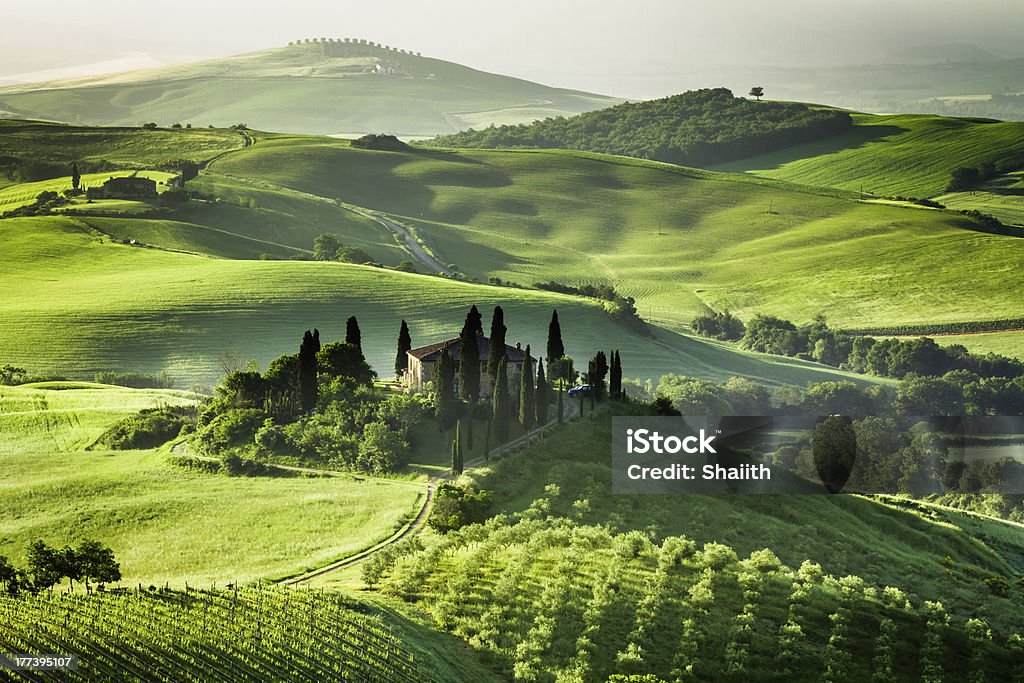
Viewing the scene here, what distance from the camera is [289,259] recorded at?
167m

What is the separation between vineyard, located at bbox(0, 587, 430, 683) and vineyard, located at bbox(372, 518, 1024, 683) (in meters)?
5.42

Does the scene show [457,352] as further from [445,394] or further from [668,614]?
[668,614]

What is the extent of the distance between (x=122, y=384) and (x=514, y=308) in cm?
4873

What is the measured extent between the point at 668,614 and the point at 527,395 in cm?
2430

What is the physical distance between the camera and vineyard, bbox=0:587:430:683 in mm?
41719

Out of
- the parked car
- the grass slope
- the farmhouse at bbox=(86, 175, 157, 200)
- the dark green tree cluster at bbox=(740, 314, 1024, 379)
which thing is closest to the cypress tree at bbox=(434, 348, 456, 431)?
the parked car

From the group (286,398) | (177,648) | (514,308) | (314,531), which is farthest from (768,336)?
(177,648)

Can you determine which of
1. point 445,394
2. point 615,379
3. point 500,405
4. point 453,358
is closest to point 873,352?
point 615,379

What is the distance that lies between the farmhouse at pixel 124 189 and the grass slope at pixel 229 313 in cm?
2352

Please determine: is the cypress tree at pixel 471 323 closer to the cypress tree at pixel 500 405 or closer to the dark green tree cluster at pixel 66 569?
the cypress tree at pixel 500 405

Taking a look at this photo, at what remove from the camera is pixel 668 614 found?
52.1 metres

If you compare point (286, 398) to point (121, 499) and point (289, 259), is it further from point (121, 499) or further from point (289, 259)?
point (289, 259)

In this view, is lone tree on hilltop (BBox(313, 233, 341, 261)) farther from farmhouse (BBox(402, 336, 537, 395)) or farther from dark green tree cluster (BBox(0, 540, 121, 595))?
dark green tree cluster (BBox(0, 540, 121, 595))

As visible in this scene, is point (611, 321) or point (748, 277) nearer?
point (611, 321)
